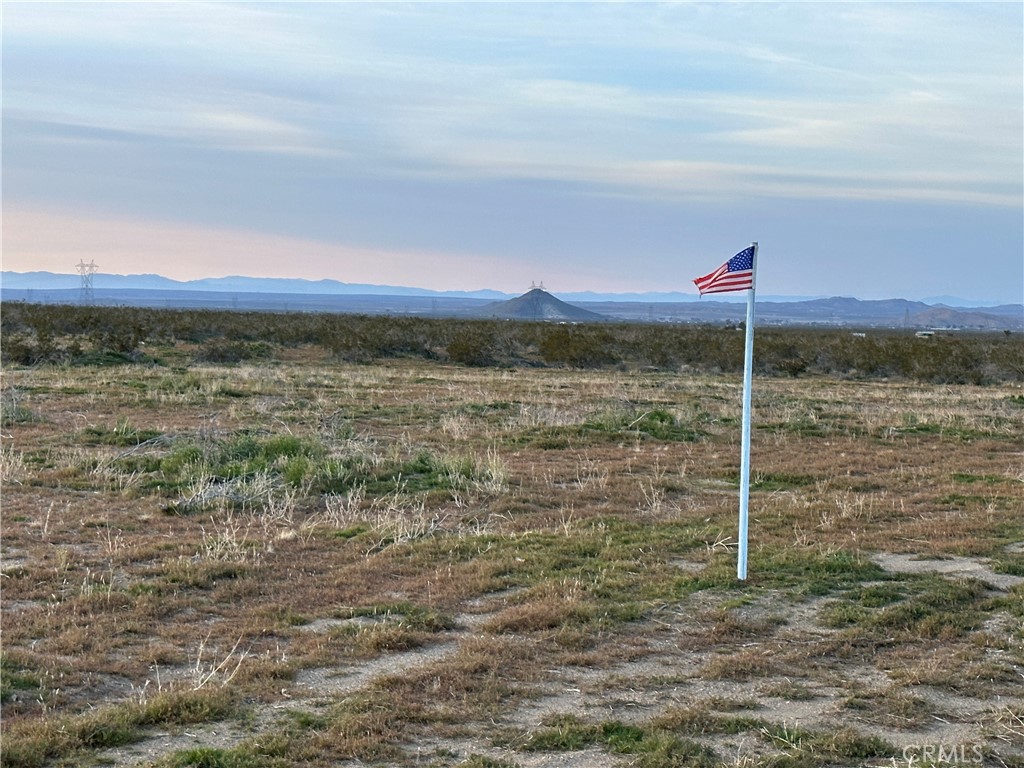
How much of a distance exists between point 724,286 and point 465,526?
3764 millimetres

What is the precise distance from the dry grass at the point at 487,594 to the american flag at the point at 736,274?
2.25 metres

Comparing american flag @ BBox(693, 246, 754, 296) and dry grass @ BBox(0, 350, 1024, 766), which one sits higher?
american flag @ BBox(693, 246, 754, 296)

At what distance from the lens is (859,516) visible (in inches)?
452

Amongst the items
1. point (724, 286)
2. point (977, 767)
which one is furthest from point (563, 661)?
point (724, 286)

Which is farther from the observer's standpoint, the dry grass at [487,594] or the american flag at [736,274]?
the american flag at [736,274]

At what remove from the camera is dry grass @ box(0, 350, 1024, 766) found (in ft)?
18.8

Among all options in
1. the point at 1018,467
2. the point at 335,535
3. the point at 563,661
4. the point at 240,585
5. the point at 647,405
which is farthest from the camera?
the point at 647,405

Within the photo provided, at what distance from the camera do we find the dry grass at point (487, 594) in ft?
18.8

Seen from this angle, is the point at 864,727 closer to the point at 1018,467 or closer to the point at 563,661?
the point at 563,661

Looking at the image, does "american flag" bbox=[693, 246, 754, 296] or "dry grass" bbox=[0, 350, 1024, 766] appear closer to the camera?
"dry grass" bbox=[0, 350, 1024, 766]

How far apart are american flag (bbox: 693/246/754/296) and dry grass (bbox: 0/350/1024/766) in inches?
88.5

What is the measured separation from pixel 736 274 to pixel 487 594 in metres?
3.05

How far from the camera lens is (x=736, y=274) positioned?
8.56m

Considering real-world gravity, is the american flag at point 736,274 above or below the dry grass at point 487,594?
above
